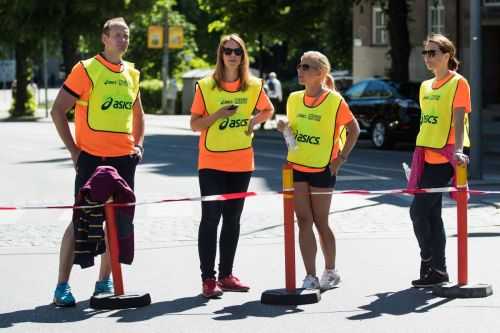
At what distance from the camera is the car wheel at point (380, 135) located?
91.6 ft

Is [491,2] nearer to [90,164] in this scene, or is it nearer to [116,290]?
[90,164]

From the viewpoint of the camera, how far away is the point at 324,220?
9250 millimetres

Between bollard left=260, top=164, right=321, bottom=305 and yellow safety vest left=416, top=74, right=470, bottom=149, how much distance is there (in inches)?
41.6

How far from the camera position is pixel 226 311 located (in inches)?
331

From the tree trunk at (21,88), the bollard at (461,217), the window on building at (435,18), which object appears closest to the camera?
the bollard at (461,217)

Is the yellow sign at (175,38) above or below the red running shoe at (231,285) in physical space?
above

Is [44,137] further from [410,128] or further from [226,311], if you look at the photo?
[226,311]

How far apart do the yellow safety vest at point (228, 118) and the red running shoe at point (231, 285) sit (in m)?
0.93

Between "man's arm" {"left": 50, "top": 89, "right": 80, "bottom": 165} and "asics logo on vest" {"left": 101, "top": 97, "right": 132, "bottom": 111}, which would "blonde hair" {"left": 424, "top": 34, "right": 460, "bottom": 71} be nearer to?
"asics logo on vest" {"left": 101, "top": 97, "right": 132, "bottom": 111}

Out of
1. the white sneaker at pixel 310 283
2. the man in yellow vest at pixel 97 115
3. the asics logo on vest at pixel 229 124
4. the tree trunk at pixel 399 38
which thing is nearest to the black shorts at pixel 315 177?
the asics logo on vest at pixel 229 124

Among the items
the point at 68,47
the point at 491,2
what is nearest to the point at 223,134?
the point at 491,2

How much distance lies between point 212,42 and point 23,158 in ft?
183

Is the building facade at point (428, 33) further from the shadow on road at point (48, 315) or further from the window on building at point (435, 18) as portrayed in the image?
the shadow on road at point (48, 315)

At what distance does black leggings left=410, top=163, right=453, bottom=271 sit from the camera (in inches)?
362
